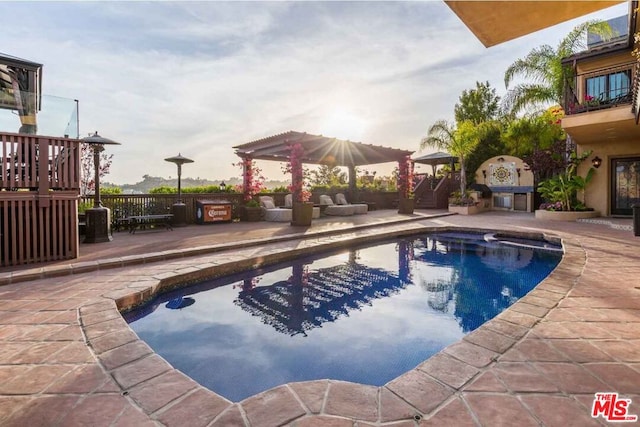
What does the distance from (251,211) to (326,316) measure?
344 inches

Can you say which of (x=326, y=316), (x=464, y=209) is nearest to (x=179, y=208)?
(x=326, y=316)

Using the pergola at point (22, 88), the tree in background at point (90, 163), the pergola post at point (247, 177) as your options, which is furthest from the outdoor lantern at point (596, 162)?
the tree in background at point (90, 163)

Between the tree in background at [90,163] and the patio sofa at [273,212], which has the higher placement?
the tree in background at [90,163]

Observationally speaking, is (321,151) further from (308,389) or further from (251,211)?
(308,389)

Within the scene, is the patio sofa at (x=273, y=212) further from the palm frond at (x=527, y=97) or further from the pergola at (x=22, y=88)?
the palm frond at (x=527, y=97)

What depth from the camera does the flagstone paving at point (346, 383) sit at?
1.74m

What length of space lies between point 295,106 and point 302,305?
10.1 metres

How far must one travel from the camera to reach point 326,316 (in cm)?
415

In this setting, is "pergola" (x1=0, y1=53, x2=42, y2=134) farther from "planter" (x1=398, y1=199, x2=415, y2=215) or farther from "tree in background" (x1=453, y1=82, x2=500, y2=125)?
"tree in background" (x1=453, y1=82, x2=500, y2=125)

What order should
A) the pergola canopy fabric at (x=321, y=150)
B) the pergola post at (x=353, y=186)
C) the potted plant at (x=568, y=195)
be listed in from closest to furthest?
the pergola canopy fabric at (x=321, y=150) < the potted plant at (x=568, y=195) < the pergola post at (x=353, y=186)

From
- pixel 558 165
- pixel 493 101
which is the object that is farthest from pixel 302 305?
pixel 493 101

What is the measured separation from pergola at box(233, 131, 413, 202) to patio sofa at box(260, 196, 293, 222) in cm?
148

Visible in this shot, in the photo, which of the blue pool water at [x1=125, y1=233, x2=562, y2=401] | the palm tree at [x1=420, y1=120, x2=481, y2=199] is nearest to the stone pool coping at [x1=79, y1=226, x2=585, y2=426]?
the blue pool water at [x1=125, y1=233, x2=562, y2=401]

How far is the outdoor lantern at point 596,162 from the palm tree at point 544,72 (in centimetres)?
323
